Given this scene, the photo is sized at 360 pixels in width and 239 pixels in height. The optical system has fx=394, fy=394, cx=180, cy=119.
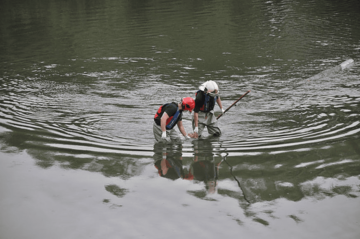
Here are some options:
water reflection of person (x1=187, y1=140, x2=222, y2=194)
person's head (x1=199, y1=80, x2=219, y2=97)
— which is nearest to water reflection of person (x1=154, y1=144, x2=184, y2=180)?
water reflection of person (x1=187, y1=140, x2=222, y2=194)

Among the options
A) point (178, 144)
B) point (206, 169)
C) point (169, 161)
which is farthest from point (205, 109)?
point (206, 169)

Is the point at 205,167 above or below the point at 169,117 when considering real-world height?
below

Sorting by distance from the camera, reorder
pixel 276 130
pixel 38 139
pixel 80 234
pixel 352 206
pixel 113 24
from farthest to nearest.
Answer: pixel 113 24, pixel 276 130, pixel 38 139, pixel 352 206, pixel 80 234

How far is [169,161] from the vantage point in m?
8.63

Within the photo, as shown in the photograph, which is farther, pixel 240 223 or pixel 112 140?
pixel 112 140

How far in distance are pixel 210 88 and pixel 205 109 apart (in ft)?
2.56

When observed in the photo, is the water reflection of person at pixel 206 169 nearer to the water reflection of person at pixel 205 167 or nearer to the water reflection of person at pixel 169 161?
the water reflection of person at pixel 205 167

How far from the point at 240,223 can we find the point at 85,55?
17.4 m

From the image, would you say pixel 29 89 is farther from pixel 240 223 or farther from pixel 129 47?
pixel 240 223

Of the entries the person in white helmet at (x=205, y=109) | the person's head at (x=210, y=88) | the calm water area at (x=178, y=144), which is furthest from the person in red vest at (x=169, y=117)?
the person's head at (x=210, y=88)

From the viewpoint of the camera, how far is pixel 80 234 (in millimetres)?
5910

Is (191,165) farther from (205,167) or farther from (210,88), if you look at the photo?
(210,88)

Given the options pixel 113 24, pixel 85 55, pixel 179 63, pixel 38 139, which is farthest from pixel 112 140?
pixel 113 24

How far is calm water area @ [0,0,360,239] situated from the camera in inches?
246
